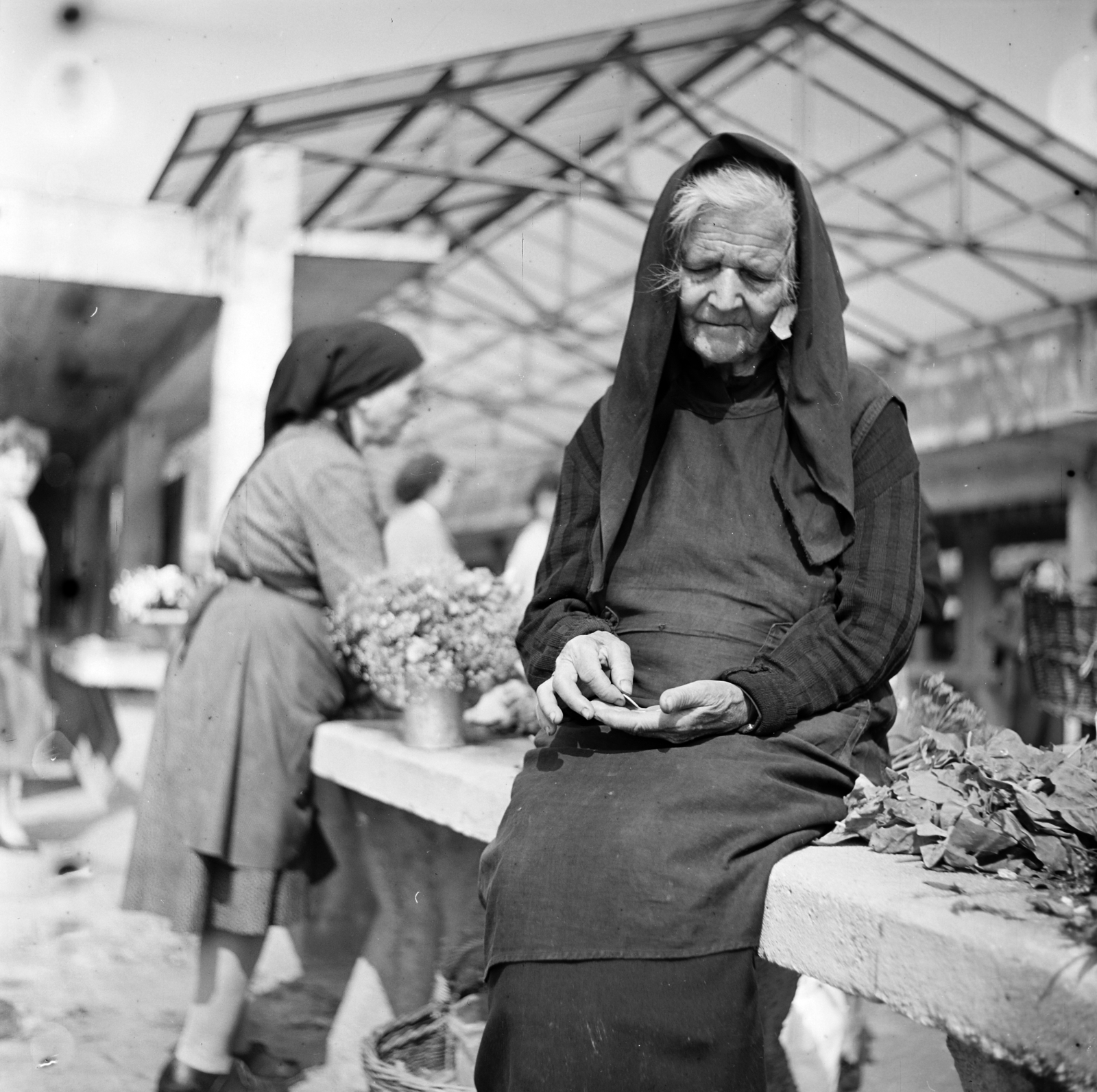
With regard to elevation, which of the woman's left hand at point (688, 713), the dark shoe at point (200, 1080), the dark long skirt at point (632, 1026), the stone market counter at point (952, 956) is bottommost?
the dark shoe at point (200, 1080)

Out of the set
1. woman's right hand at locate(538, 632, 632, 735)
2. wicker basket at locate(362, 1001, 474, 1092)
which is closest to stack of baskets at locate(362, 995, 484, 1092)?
wicker basket at locate(362, 1001, 474, 1092)

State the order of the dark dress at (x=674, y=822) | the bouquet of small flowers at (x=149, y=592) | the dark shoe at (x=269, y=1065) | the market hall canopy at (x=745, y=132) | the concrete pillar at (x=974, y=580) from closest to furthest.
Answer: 1. the dark dress at (x=674, y=822)
2. the dark shoe at (x=269, y=1065)
3. the bouquet of small flowers at (x=149, y=592)
4. the market hall canopy at (x=745, y=132)
5. the concrete pillar at (x=974, y=580)

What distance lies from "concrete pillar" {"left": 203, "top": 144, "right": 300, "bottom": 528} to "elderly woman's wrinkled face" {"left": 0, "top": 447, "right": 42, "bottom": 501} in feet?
3.40

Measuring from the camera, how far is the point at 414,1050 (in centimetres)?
286

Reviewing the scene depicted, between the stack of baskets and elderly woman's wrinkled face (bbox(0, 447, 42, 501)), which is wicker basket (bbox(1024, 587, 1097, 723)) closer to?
the stack of baskets

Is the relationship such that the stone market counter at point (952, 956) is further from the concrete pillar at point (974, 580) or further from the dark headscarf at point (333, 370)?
the concrete pillar at point (974, 580)

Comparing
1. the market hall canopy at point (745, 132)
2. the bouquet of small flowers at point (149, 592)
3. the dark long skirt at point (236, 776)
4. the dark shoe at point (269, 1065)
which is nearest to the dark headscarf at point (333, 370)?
the dark long skirt at point (236, 776)

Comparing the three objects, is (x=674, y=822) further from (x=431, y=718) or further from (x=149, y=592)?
(x=149, y=592)

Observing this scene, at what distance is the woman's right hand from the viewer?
1831 mm

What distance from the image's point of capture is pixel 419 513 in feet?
17.2

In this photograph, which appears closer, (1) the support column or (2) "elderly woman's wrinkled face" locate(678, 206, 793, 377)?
(2) "elderly woman's wrinkled face" locate(678, 206, 793, 377)

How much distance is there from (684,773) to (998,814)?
0.44 m

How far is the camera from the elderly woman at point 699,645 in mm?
1648

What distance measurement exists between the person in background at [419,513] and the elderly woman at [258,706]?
0.50 m
